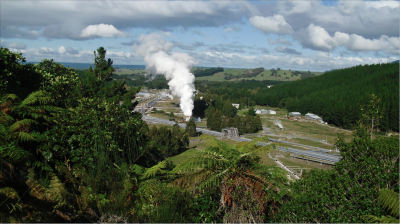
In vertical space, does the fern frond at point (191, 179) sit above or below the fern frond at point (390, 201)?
above

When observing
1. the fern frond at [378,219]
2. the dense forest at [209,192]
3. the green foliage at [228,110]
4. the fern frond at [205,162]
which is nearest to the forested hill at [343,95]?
the green foliage at [228,110]

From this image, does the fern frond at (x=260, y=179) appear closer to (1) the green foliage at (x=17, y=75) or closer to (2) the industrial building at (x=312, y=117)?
(1) the green foliage at (x=17, y=75)

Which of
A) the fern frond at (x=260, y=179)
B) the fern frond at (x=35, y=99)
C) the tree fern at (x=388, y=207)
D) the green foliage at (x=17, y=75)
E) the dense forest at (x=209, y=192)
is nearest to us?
the dense forest at (x=209, y=192)

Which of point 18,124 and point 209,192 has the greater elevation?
point 18,124

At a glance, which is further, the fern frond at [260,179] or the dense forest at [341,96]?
the dense forest at [341,96]

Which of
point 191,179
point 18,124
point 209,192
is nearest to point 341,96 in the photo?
point 209,192

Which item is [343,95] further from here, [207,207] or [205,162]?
[207,207]

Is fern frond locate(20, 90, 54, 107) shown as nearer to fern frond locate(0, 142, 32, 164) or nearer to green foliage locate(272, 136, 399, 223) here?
fern frond locate(0, 142, 32, 164)
